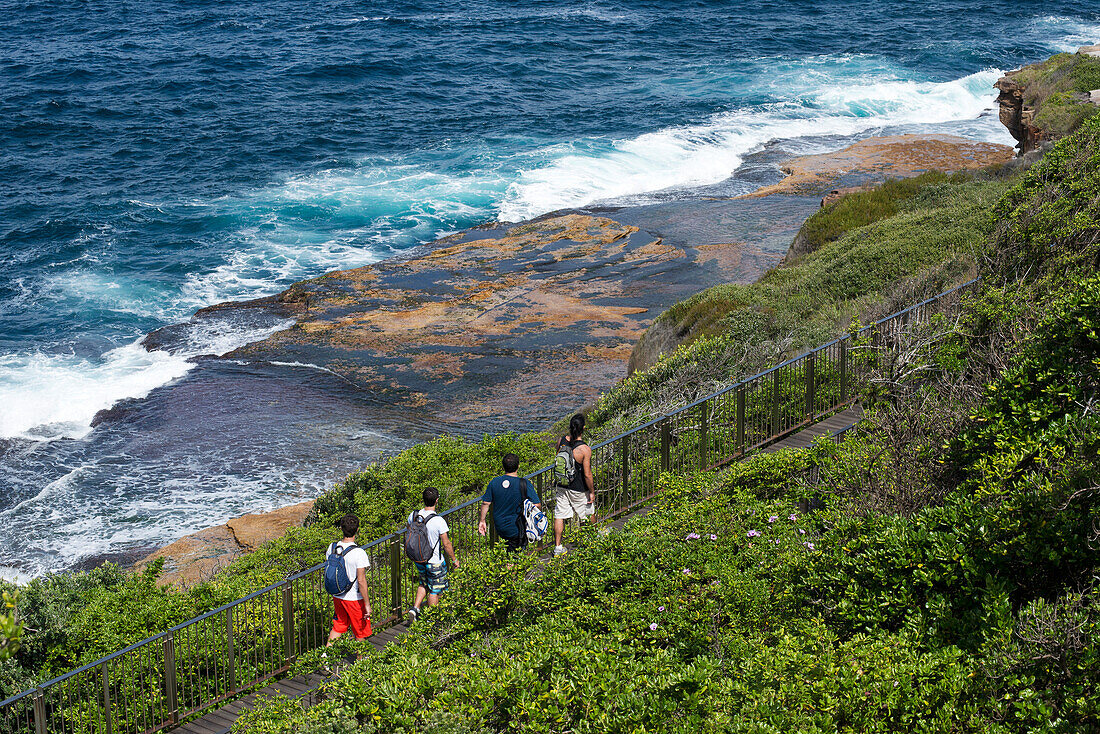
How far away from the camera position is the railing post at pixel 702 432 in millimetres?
12375

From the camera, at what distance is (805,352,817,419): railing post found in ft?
43.1

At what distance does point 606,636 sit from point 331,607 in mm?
4403

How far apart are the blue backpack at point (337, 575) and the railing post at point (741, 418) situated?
5751 mm

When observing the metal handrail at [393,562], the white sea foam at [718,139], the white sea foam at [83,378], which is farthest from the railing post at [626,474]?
the white sea foam at [718,139]

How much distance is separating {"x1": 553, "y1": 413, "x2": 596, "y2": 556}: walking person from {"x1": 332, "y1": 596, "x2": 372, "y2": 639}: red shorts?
7.40ft

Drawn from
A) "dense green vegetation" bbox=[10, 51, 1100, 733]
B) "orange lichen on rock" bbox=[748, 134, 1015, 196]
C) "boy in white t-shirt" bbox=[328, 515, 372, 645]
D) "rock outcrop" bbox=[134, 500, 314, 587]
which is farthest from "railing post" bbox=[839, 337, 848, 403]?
"orange lichen on rock" bbox=[748, 134, 1015, 196]

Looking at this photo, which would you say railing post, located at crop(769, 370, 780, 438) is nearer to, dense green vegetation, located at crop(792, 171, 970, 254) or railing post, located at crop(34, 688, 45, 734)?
railing post, located at crop(34, 688, 45, 734)

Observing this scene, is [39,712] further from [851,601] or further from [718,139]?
[718,139]

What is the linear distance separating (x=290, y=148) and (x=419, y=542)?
42.3 metres

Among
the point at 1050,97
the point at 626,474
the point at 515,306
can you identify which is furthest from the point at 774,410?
the point at 1050,97

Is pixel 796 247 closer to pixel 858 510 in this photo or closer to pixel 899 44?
pixel 858 510

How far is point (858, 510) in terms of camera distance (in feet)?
28.1

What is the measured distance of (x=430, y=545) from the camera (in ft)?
31.1

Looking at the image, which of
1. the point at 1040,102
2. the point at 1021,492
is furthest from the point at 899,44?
the point at 1021,492
